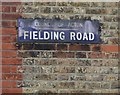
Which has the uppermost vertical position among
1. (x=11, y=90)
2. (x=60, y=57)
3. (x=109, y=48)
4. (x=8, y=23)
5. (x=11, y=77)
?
(x=8, y=23)

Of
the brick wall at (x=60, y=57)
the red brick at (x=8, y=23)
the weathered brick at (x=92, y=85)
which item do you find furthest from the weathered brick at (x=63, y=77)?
the red brick at (x=8, y=23)

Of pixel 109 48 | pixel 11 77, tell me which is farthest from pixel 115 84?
pixel 11 77

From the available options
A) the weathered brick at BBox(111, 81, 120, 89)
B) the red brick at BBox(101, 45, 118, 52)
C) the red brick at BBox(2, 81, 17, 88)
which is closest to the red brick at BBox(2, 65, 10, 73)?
the red brick at BBox(2, 81, 17, 88)

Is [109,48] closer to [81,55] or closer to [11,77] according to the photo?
[81,55]

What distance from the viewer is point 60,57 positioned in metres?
4.29

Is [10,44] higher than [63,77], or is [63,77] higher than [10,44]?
[10,44]

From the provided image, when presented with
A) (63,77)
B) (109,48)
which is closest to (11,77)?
(63,77)

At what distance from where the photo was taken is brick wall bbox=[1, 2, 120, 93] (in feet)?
14.0

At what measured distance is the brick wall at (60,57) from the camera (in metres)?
4.28

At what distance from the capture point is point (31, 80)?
14.1 feet

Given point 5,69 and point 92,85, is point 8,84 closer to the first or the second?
point 5,69

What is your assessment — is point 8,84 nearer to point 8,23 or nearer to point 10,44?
point 10,44

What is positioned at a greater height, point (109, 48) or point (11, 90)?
point (109, 48)

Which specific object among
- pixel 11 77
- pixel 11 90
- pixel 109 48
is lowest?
pixel 11 90
